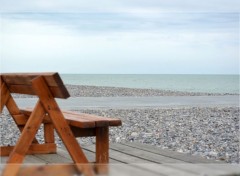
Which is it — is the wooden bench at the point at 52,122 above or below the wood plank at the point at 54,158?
above

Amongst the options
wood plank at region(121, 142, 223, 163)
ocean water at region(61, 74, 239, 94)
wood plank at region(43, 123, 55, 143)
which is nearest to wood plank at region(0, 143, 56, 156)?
wood plank at region(43, 123, 55, 143)

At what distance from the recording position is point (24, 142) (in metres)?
4.52

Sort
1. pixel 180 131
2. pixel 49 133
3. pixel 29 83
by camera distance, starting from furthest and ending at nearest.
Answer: pixel 180 131 → pixel 49 133 → pixel 29 83

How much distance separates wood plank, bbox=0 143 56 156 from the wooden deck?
82mm

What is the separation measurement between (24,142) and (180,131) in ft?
20.3

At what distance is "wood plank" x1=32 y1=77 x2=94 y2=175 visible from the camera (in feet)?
14.8

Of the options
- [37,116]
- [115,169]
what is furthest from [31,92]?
[115,169]

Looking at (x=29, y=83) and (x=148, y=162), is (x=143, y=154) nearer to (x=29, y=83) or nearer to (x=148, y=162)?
(x=148, y=162)

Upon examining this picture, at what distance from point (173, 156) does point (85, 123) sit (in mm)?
1435

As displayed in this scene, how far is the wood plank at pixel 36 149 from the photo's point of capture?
586 cm

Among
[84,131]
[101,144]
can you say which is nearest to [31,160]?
[84,131]

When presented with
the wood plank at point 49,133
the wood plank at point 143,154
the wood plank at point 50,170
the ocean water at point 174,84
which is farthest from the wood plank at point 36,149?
the ocean water at point 174,84

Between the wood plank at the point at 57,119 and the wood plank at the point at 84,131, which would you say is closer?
the wood plank at the point at 57,119

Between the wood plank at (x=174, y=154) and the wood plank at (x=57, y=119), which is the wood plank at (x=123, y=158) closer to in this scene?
the wood plank at (x=174, y=154)
